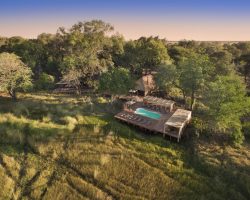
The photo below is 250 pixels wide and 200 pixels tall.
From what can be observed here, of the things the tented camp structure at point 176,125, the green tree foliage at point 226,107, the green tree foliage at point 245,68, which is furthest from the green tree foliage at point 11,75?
the green tree foliage at point 245,68

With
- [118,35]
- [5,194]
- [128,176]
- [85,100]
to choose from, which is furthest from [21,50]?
[128,176]

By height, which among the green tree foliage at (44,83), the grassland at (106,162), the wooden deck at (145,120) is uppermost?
the green tree foliage at (44,83)

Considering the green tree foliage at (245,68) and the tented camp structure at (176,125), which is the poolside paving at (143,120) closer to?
the tented camp structure at (176,125)

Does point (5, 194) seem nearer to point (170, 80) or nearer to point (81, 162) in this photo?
point (81, 162)

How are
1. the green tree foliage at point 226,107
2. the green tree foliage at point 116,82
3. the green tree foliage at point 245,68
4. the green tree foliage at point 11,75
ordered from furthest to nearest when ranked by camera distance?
1. the green tree foliage at point 245,68
2. the green tree foliage at point 116,82
3. the green tree foliage at point 11,75
4. the green tree foliage at point 226,107

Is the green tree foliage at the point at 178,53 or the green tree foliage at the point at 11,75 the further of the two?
the green tree foliage at the point at 178,53

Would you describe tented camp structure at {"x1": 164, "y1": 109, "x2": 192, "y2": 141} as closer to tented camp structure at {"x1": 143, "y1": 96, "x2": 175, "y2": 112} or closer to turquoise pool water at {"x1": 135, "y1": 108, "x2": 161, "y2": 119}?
turquoise pool water at {"x1": 135, "y1": 108, "x2": 161, "y2": 119}

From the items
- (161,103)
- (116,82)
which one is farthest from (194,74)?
(116,82)
